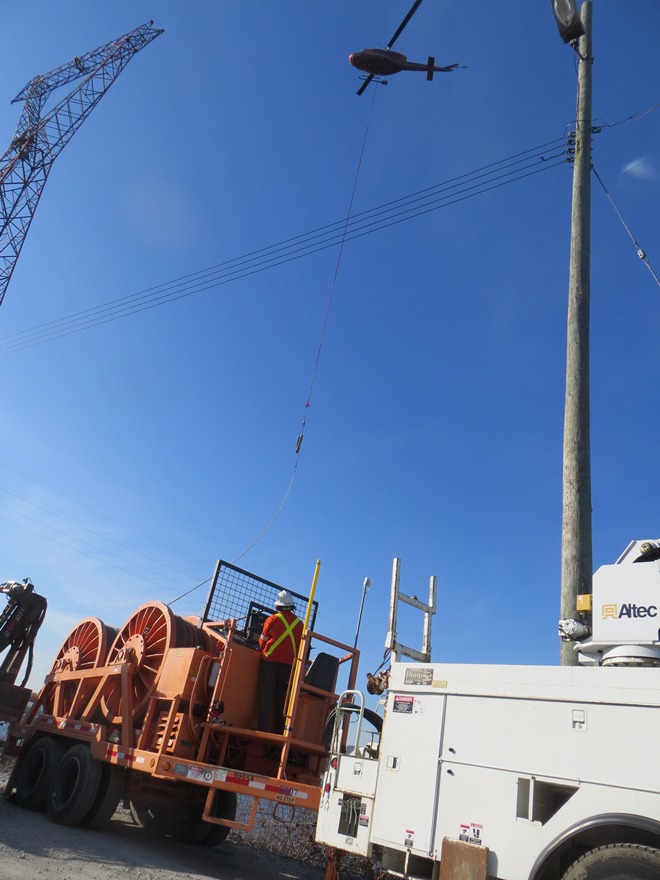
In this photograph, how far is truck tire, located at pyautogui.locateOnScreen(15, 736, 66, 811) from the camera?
9.20m

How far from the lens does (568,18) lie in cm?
868

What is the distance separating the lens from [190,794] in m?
9.07

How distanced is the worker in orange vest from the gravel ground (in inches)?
65.2

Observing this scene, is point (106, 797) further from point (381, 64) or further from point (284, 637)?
point (381, 64)

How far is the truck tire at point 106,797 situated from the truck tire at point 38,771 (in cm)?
118

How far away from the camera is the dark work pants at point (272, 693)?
7.88 meters

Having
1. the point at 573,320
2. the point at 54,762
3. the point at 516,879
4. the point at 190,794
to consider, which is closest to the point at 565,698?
the point at 516,879

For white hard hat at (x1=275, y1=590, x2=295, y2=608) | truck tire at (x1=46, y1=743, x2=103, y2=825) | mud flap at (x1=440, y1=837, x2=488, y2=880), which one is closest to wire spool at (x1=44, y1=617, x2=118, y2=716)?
truck tire at (x1=46, y1=743, x2=103, y2=825)

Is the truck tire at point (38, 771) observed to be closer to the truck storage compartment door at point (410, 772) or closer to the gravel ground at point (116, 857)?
the gravel ground at point (116, 857)

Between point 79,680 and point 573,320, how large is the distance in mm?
8389

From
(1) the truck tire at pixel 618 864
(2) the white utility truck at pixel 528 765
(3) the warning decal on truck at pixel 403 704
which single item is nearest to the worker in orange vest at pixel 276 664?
(2) the white utility truck at pixel 528 765

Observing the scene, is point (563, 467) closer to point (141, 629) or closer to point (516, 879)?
point (516, 879)

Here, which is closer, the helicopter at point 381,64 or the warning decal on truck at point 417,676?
the warning decal on truck at point 417,676

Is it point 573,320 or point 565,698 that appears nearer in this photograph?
point 565,698
